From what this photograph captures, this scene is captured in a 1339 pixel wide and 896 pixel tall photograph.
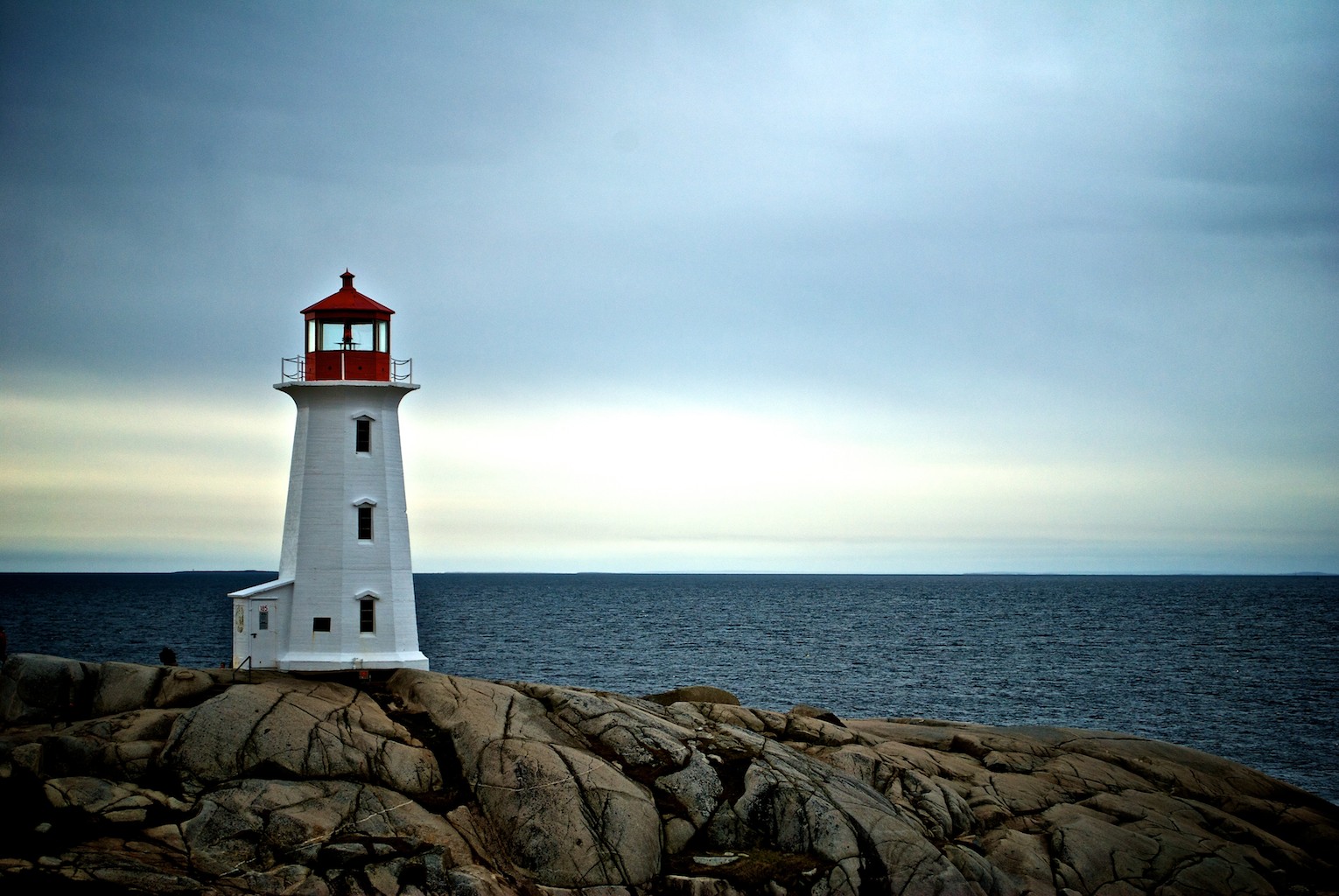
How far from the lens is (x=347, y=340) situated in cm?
3272

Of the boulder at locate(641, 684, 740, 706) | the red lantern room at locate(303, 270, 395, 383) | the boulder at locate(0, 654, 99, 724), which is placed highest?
the red lantern room at locate(303, 270, 395, 383)

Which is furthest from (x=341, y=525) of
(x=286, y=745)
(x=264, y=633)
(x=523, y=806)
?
(x=523, y=806)

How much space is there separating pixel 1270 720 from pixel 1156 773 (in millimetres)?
25872

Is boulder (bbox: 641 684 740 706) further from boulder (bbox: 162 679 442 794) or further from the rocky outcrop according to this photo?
boulder (bbox: 162 679 442 794)

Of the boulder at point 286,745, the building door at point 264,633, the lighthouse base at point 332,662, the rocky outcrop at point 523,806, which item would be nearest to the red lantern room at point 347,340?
the building door at point 264,633

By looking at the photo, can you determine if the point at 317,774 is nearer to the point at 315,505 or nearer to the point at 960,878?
the point at 315,505

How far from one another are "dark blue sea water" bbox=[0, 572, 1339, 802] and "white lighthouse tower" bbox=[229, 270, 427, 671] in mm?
31208

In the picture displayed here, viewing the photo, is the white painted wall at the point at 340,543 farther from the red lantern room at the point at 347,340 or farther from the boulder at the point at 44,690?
the boulder at the point at 44,690

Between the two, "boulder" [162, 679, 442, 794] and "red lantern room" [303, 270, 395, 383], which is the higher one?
"red lantern room" [303, 270, 395, 383]

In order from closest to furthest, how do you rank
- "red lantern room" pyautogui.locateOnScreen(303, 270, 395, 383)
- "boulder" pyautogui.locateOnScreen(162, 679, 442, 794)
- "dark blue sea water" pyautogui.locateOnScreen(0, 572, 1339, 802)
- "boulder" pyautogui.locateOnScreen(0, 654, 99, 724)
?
"boulder" pyautogui.locateOnScreen(162, 679, 442, 794)
"boulder" pyautogui.locateOnScreen(0, 654, 99, 724)
"red lantern room" pyautogui.locateOnScreen(303, 270, 395, 383)
"dark blue sea water" pyautogui.locateOnScreen(0, 572, 1339, 802)

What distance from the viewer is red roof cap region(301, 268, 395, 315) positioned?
32.5 metres

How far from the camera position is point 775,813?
25.8 meters

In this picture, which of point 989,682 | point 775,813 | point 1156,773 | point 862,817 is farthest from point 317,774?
→ point 989,682

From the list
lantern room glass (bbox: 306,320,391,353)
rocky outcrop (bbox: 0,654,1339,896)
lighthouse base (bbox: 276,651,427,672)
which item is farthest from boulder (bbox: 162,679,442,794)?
lantern room glass (bbox: 306,320,391,353)
